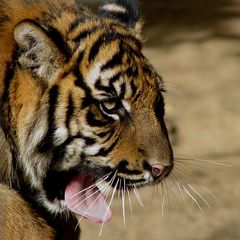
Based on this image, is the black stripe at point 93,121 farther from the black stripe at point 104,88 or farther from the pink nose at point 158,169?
the pink nose at point 158,169

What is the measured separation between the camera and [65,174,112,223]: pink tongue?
3.53 meters

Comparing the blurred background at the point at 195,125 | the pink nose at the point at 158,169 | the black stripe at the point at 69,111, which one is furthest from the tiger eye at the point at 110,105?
the blurred background at the point at 195,125

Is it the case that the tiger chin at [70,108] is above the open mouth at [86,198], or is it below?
above

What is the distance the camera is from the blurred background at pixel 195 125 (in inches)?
203

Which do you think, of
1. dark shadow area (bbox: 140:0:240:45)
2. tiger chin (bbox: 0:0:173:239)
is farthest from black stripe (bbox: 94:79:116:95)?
dark shadow area (bbox: 140:0:240:45)

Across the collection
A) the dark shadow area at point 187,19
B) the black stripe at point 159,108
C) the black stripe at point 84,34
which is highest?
the black stripe at point 84,34

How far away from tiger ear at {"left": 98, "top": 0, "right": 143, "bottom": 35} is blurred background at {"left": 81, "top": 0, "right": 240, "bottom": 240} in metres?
0.61

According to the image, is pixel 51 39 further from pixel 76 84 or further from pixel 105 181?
pixel 105 181

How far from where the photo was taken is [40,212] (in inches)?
140

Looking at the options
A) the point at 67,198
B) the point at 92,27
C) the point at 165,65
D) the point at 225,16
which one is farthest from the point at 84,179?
the point at 225,16

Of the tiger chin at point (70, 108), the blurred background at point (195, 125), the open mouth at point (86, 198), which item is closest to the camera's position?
the tiger chin at point (70, 108)

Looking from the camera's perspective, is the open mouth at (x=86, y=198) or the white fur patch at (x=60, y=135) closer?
the white fur patch at (x=60, y=135)

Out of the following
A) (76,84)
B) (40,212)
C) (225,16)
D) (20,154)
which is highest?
(76,84)

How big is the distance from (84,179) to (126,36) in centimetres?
57
